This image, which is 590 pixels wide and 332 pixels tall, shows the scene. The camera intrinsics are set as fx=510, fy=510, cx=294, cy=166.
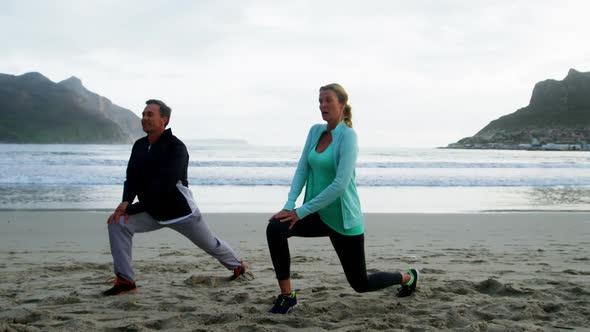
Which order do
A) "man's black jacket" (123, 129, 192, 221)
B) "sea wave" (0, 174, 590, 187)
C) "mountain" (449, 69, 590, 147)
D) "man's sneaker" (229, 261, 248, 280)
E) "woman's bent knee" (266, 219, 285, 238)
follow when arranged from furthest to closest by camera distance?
1. "mountain" (449, 69, 590, 147)
2. "sea wave" (0, 174, 590, 187)
3. "man's sneaker" (229, 261, 248, 280)
4. "man's black jacket" (123, 129, 192, 221)
5. "woman's bent knee" (266, 219, 285, 238)

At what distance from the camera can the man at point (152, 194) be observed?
4223 millimetres

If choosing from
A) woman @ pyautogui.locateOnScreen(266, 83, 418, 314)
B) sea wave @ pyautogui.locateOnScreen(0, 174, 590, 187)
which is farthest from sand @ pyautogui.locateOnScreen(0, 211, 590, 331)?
sea wave @ pyautogui.locateOnScreen(0, 174, 590, 187)

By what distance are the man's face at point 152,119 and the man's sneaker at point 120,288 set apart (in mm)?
1286

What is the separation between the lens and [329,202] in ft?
11.4

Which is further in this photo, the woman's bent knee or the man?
the man

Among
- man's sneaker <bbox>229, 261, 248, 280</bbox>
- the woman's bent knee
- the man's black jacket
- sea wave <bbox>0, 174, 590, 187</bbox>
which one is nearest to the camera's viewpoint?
the woman's bent knee

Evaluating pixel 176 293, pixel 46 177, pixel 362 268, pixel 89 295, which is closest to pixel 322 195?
pixel 362 268

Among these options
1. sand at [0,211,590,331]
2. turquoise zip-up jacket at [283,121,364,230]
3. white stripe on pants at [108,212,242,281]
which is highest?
turquoise zip-up jacket at [283,121,364,230]

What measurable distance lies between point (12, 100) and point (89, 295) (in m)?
137

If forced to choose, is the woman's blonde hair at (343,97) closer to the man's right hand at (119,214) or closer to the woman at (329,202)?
the woman at (329,202)

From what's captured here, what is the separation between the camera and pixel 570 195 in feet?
51.3

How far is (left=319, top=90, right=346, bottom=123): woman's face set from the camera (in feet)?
11.8

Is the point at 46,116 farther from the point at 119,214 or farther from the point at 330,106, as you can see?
the point at 330,106

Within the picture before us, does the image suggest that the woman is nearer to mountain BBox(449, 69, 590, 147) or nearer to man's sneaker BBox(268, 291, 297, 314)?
man's sneaker BBox(268, 291, 297, 314)
